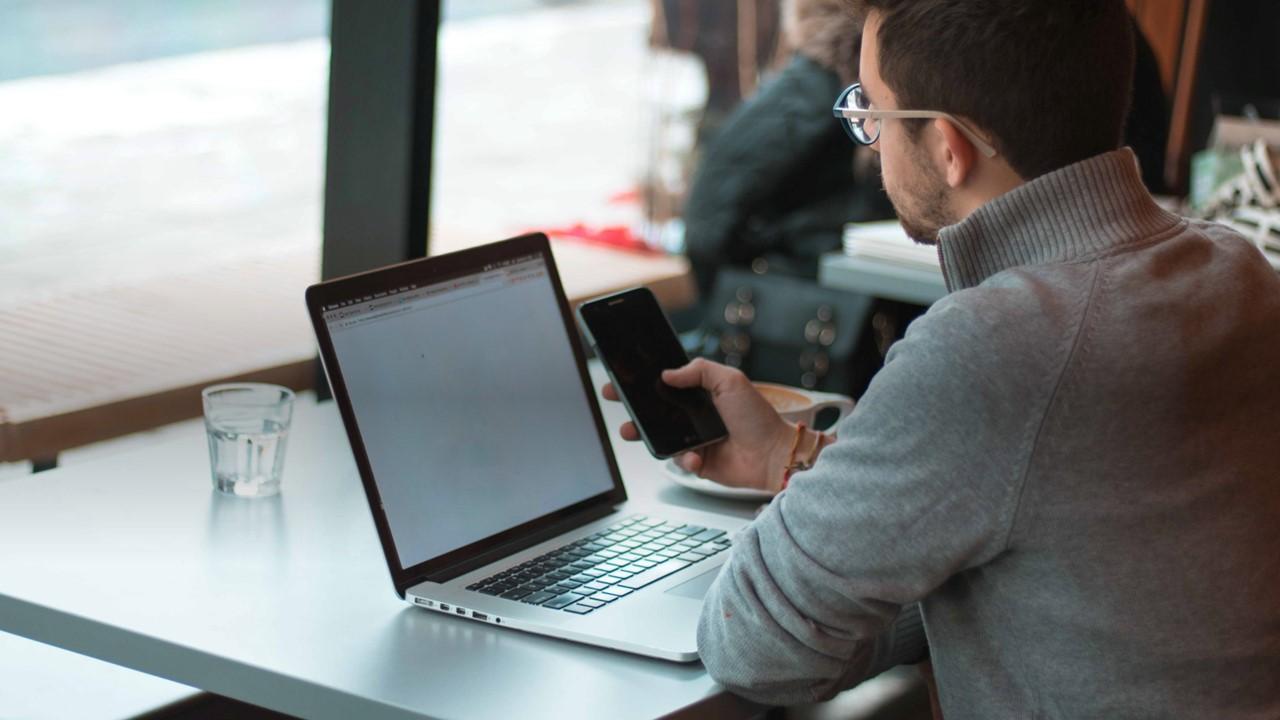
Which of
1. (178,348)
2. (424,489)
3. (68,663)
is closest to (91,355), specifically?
(178,348)

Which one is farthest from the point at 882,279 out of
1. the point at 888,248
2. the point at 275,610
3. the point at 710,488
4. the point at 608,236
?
the point at 275,610

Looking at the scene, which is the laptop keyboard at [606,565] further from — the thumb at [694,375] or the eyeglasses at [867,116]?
the eyeglasses at [867,116]

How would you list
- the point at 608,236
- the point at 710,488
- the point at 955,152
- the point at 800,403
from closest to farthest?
the point at 955,152
the point at 710,488
the point at 800,403
the point at 608,236

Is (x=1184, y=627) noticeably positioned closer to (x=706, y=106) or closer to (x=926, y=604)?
(x=926, y=604)

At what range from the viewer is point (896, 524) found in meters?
1.12

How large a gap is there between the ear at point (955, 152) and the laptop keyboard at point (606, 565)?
47 centimetres

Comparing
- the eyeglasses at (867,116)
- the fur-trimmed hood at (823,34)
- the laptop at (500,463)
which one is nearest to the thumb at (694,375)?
the laptop at (500,463)

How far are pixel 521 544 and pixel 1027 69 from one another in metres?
0.68

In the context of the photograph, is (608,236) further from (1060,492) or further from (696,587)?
(1060,492)

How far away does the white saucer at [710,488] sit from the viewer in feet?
5.51

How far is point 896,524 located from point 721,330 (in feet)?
7.41

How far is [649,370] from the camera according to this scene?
5.28 ft

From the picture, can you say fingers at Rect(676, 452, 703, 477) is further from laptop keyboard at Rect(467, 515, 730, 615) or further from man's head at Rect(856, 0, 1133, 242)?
man's head at Rect(856, 0, 1133, 242)

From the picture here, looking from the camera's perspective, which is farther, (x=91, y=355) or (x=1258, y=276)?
(x=91, y=355)
